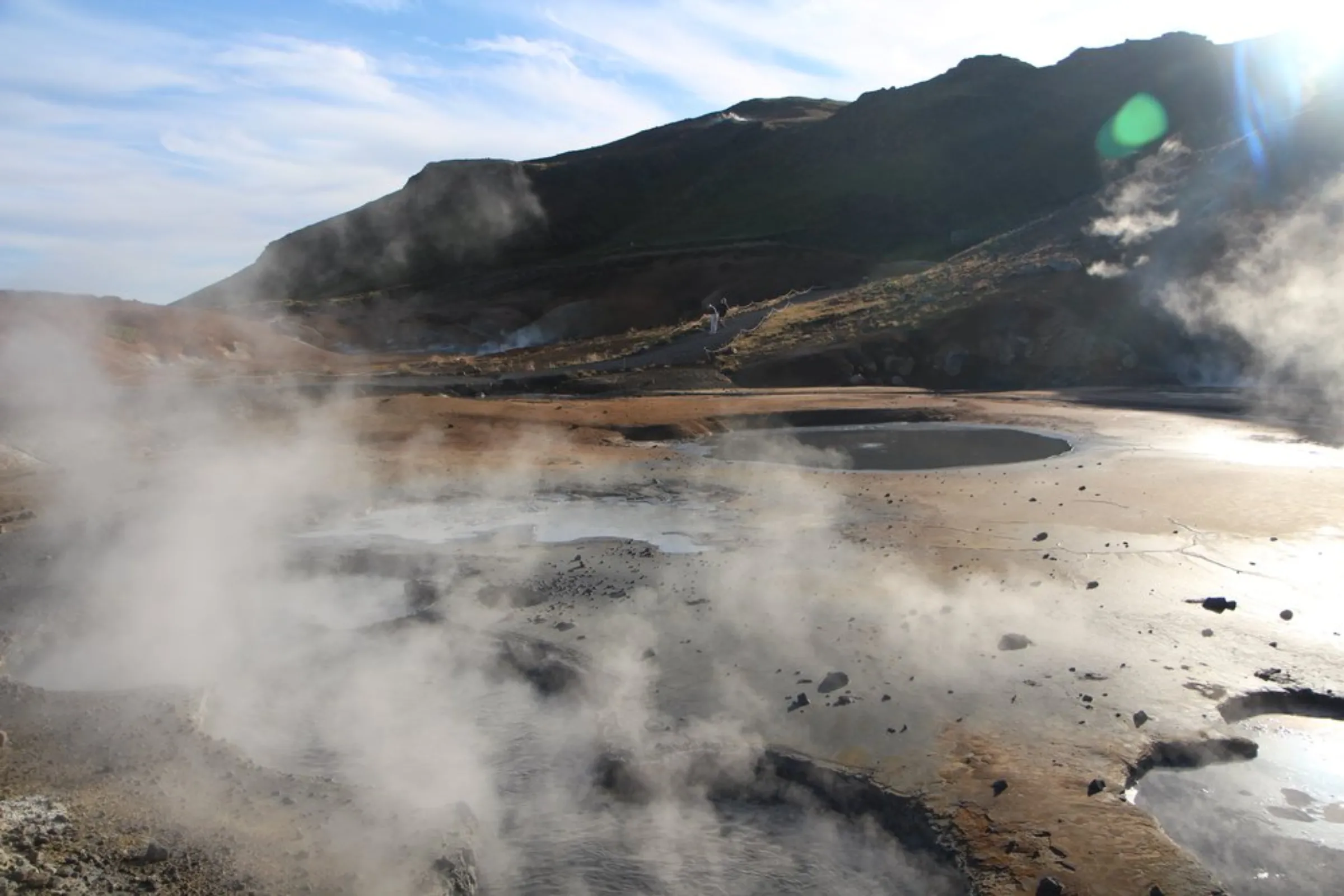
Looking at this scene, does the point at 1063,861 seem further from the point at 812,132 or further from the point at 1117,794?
the point at 812,132

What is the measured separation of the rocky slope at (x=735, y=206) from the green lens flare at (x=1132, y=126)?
553mm

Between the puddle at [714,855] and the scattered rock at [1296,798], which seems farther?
the scattered rock at [1296,798]

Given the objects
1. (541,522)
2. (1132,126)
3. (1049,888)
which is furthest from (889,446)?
(1132,126)

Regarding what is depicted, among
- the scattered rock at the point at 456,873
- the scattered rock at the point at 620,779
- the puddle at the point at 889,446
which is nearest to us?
the scattered rock at the point at 456,873

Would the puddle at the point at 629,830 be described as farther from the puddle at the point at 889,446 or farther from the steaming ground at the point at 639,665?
the puddle at the point at 889,446

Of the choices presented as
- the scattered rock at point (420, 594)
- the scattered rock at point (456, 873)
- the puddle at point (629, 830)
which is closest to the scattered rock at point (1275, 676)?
the puddle at point (629, 830)

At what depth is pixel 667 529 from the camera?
1112cm

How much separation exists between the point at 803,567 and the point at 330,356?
30377mm

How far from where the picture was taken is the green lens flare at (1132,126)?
61438 mm

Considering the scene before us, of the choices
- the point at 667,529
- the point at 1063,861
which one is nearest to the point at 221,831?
the point at 1063,861

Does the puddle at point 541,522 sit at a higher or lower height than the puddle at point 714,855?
higher

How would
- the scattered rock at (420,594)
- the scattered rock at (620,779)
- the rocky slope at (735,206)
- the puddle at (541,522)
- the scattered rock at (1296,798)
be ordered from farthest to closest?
the rocky slope at (735,206), the puddle at (541,522), the scattered rock at (420,594), the scattered rock at (620,779), the scattered rock at (1296,798)

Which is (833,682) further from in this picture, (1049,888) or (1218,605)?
(1218,605)

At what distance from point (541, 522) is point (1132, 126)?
64.0 meters
